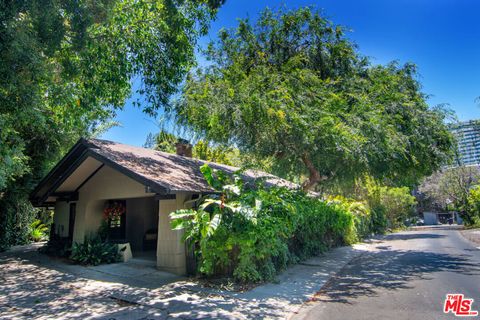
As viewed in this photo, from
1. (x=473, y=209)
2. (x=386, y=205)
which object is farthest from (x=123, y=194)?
(x=473, y=209)

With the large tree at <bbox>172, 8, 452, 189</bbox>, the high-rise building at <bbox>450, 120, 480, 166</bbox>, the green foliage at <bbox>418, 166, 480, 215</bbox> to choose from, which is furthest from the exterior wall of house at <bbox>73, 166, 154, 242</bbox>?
the green foliage at <bbox>418, 166, 480, 215</bbox>

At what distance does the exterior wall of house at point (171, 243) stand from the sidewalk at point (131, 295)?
0.45 meters

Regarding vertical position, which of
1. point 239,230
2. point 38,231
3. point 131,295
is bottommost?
point 131,295

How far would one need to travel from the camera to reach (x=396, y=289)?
8297mm

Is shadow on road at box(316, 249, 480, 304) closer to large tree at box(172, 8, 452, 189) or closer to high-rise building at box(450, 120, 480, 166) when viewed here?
large tree at box(172, 8, 452, 189)

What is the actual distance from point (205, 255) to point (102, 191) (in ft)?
19.9

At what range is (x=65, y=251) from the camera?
12.4m

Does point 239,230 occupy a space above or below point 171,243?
above

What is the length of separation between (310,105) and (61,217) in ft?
39.1

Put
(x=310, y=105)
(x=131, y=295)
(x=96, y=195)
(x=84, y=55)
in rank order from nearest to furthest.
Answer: (x=131, y=295) < (x=84, y=55) < (x=310, y=105) < (x=96, y=195)

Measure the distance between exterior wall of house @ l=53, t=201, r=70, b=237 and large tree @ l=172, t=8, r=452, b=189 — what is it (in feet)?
21.9

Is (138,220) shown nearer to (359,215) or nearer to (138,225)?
(138,225)

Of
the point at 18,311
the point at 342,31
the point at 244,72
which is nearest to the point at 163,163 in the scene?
the point at 244,72

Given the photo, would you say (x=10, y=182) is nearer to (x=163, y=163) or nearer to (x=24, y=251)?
(x=24, y=251)
